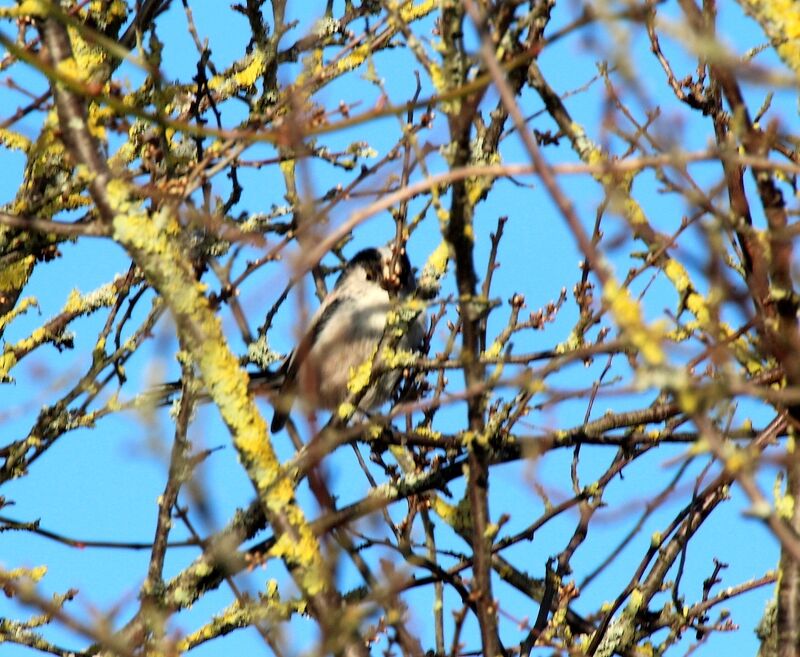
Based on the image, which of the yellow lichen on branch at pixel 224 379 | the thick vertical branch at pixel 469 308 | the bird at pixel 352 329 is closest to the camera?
the thick vertical branch at pixel 469 308

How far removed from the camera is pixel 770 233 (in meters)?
2.29

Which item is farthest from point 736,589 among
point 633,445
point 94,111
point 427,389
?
point 94,111

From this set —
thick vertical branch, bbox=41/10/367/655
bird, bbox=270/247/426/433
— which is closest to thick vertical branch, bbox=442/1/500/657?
thick vertical branch, bbox=41/10/367/655

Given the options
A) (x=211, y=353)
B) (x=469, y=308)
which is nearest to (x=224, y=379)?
(x=211, y=353)

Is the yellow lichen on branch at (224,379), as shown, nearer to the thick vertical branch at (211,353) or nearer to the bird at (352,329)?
the thick vertical branch at (211,353)

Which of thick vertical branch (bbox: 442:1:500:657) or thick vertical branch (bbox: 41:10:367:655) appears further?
thick vertical branch (bbox: 41:10:367:655)

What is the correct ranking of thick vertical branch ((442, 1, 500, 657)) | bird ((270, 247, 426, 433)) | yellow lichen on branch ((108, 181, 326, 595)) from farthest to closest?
bird ((270, 247, 426, 433)) < yellow lichen on branch ((108, 181, 326, 595)) < thick vertical branch ((442, 1, 500, 657))

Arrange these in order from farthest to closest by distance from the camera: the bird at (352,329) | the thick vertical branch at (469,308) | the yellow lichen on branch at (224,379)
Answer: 1. the bird at (352,329)
2. the yellow lichen on branch at (224,379)
3. the thick vertical branch at (469,308)

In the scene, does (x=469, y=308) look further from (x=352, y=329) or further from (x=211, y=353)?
(x=352, y=329)

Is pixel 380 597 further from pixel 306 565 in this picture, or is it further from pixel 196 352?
pixel 196 352

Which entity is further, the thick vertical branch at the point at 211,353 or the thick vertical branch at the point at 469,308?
the thick vertical branch at the point at 211,353

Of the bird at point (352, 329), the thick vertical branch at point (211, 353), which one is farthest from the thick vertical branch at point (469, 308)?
the bird at point (352, 329)

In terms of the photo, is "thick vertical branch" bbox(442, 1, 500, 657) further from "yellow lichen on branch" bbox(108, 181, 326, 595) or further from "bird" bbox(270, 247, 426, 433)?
"bird" bbox(270, 247, 426, 433)

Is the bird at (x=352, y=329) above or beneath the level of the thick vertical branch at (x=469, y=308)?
above
